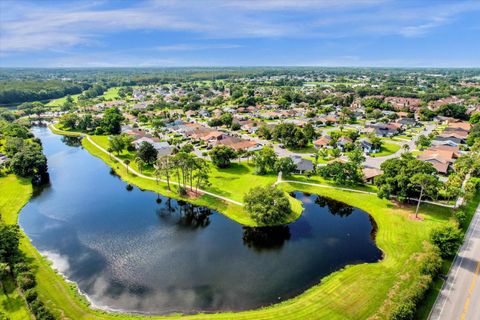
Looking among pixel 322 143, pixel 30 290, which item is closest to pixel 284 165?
pixel 322 143

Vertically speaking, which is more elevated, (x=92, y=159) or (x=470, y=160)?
(x=470, y=160)

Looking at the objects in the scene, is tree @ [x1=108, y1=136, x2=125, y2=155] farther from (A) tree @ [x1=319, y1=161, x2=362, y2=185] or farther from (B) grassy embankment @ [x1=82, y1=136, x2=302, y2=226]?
(A) tree @ [x1=319, y1=161, x2=362, y2=185]

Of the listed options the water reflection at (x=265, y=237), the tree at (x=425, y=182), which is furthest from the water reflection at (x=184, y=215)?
the tree at (x=425, y=182)

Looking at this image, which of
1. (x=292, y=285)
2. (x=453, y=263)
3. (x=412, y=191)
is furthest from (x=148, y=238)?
(x=412, y=191)

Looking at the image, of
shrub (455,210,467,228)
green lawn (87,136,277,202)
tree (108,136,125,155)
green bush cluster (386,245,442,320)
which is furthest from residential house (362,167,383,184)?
tree (108,136,125,155)

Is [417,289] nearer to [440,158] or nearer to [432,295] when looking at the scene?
[432,295]

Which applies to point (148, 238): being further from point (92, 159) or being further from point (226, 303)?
point (92, 159)

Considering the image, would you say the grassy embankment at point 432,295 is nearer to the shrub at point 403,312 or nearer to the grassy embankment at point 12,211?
the shrub at point 403,312
